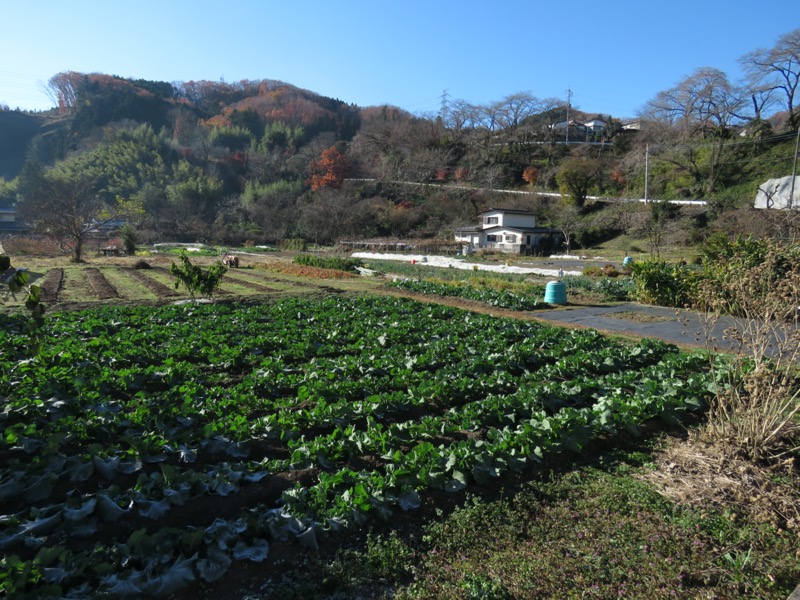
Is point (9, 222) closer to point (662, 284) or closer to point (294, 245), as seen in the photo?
point (294, 245)

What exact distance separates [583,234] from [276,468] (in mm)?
42674

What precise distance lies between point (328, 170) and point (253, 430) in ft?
223

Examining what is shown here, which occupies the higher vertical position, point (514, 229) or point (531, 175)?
point (531, 175)

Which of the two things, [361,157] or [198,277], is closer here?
[198,277]

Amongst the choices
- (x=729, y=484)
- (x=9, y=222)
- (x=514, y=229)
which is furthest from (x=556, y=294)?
(x=9, y=222)

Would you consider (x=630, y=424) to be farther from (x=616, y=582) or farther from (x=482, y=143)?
(x=482, y=143)

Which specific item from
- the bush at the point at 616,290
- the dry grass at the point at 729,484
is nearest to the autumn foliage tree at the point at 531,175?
the bush at the point at 616,290

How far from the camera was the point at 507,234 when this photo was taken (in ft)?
140

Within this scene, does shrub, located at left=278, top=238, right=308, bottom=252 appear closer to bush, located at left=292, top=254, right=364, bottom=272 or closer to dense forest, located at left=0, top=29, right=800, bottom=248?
dense forest, located at left=0, top=29, right=800, bottom=248

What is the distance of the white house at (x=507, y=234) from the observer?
41075 millimetres

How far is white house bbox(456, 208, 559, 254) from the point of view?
4108 centimetres

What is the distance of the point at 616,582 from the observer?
3.04 meters

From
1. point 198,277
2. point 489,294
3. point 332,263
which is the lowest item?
point 489,294

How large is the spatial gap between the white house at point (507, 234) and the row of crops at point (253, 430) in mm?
31156
